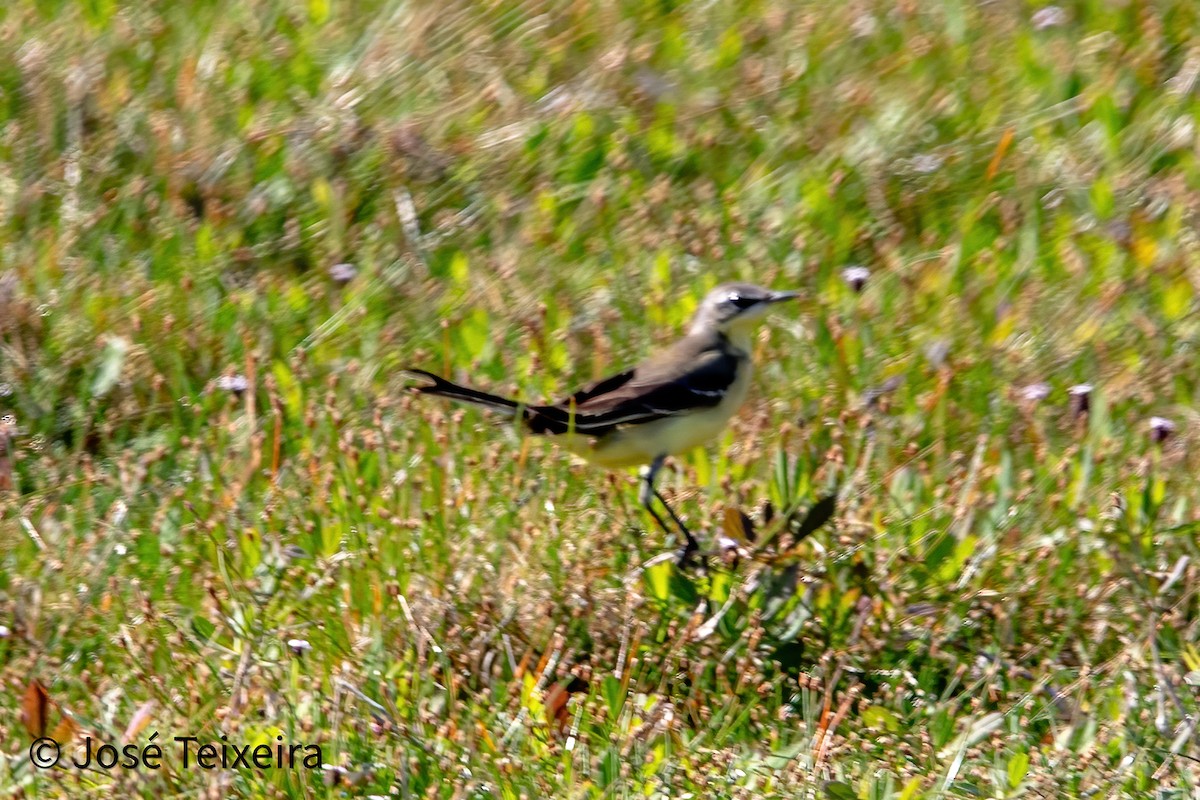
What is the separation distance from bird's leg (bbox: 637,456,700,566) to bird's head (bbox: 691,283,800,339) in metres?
0.56

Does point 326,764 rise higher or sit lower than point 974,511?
higher

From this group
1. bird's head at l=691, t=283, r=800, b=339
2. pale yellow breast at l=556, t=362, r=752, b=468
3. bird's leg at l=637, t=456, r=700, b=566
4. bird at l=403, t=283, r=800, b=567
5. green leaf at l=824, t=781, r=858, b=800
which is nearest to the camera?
green leaf at l=824, t=781, r=858, b=800

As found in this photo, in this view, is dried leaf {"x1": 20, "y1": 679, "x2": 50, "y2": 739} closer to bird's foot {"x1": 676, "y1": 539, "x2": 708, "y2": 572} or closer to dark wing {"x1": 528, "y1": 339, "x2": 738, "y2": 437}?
dark wing {"x1": 528, "y1": 339, "x2": 738, "y2": 437}

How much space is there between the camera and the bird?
5.63 m

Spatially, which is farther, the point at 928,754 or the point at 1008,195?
the point at 1008,195

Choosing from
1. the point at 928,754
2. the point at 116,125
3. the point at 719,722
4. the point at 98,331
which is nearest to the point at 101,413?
the point at 98,331

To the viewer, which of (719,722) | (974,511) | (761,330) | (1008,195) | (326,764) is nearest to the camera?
(326,764)

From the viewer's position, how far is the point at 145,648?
489 cm

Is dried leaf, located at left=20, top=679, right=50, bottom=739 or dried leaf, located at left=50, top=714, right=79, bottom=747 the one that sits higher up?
dried leaf, located at left=20, top=679, right=50, bottom=739

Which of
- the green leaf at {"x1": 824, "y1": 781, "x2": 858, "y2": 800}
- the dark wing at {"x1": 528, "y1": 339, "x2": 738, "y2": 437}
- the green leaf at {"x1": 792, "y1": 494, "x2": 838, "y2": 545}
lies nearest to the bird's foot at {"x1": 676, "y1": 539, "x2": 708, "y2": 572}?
the green leaf at {"x1": 792, "y1": 494, "x2": 838, "y2": 545}

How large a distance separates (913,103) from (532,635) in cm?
372

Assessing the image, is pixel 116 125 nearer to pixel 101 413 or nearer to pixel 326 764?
Answer: pixel 101 413

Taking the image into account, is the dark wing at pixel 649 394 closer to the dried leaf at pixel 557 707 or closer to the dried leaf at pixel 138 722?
the dried leaf at pixel 557 707

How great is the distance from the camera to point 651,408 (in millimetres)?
5789
